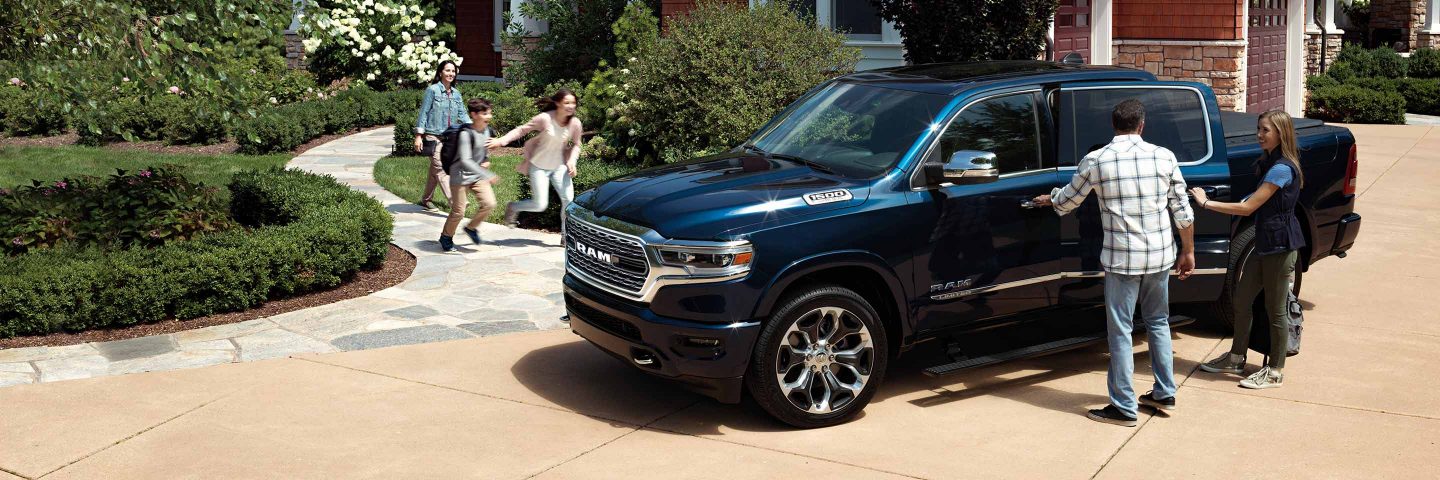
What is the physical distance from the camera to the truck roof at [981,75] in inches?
292

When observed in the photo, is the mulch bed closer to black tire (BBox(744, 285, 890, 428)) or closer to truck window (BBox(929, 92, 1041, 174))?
black tire (BBox(744, 285, 890, 428))

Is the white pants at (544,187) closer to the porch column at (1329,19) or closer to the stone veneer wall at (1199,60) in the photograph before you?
the stone veneer wall at (1199,60)

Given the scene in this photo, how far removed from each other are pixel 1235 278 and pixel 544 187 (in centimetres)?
558

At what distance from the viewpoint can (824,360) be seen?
6.59 m

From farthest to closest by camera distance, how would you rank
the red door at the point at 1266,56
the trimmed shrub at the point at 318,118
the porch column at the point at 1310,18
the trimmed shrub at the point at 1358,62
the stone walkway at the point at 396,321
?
the porch column at the point at 1310,18 < the trimmed shrub at the point at 1358,62 < the red door at the point at 1266,56 < the trimmed shrub at the point at 318,118 < the stone walkway at the point at 396,321

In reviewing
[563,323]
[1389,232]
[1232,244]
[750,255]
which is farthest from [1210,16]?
[750,255]

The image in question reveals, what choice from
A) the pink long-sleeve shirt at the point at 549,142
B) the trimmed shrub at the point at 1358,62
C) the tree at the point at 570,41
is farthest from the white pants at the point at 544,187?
the trimmed shrub at the point at 1358,62

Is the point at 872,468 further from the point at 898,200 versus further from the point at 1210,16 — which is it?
the point at 1210,16

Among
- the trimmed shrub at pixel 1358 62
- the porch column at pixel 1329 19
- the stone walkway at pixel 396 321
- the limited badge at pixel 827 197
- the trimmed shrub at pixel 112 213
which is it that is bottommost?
the stone walkway at pixel 396 321

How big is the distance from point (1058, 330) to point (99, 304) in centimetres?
605

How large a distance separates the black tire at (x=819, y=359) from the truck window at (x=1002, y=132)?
1.07 metres

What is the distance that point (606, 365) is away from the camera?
26.0ft

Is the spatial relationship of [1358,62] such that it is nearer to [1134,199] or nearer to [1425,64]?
[1425,64]

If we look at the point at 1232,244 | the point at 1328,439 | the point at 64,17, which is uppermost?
the point at 64,17
